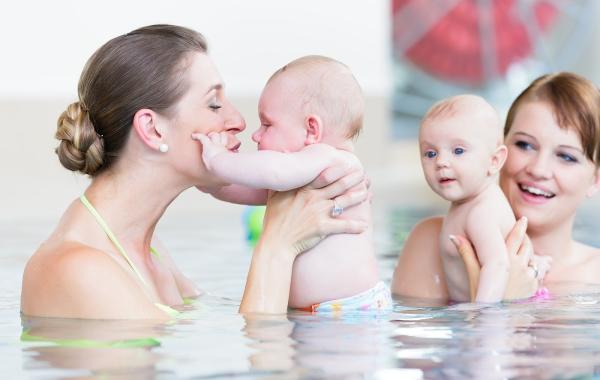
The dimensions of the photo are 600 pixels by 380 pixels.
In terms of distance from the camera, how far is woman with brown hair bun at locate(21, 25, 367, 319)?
324 centimetres

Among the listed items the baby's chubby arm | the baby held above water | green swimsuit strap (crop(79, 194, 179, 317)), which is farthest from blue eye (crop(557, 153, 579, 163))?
green swimsuit strap (crop(79, 194, 179, 317))

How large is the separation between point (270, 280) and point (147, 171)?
49 centimetres

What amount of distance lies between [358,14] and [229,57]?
171 cm

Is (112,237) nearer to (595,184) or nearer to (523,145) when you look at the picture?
(523,145)

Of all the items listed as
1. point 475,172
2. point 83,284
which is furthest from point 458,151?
point 83,284

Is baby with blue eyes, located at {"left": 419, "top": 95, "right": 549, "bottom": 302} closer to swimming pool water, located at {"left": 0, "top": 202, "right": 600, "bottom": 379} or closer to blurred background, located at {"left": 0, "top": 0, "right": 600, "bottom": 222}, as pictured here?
swimming pool water, located at {"left": 0, "top": 202, "right": 600, "bottom": 379}

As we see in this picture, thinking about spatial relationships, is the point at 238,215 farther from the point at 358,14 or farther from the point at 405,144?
the point at 405,144

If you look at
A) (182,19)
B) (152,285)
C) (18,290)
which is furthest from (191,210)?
(152,285)

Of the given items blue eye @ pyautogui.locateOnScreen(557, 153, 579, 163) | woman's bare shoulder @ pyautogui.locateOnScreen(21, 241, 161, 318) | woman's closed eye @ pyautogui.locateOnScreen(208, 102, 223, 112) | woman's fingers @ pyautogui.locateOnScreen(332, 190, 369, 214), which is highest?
woman's closed eye @ pyautogui.locateOnScreen(208, 102, 223, 112)

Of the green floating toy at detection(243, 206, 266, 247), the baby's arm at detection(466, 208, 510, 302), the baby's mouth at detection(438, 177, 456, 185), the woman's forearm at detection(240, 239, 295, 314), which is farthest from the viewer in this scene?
the green floating toy at detection(243, 206, 266, 247)

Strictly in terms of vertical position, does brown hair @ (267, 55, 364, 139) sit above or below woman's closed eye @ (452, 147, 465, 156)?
above

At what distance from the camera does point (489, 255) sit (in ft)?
12.1

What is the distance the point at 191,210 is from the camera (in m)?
9.38

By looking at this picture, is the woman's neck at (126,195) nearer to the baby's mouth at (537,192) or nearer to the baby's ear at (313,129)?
the baby's ear at (313,129)
